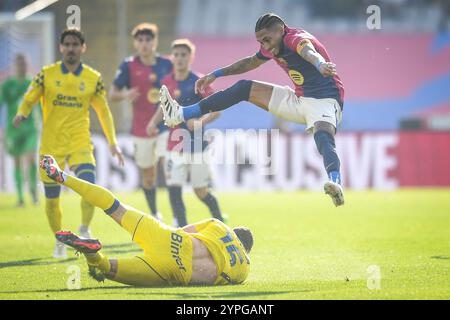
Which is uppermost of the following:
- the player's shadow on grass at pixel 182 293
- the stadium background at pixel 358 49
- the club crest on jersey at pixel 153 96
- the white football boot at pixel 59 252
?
the stadium background at pixel 358 49

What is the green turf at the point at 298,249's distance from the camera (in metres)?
7.39

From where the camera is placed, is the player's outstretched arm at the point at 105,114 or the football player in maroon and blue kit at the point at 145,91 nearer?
the player's outstretched arm at the point at 105,114

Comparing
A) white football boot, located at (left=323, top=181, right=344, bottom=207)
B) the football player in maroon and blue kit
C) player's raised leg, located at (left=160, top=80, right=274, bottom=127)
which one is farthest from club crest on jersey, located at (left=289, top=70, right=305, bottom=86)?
the football player in maroon and blue kit

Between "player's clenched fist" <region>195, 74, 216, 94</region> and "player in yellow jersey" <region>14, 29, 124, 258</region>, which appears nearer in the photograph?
"player's clenched fist" <region>195, 74, 216, 94</region>

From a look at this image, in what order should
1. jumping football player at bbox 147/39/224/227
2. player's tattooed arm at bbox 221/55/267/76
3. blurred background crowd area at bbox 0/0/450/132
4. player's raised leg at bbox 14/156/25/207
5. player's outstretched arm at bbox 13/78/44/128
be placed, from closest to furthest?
player's tattooed arm at bbox 221/55/267/76 → player's outstretched arm at bbox 13/78/44/128 → jumping football player at bbox 147/39/224/227 → player's raised leg at bbox 14/156/25/207 → blurred background crowd area at bbox 0/0/450/132

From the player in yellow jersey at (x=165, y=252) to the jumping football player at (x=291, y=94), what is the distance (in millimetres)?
1407

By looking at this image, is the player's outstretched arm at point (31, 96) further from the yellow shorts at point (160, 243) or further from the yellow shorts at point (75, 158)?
the yellow shorts at point (160, 243)

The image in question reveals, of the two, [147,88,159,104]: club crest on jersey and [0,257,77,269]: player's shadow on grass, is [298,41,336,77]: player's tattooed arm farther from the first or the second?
[147,88,159,104]: club crest on jersey

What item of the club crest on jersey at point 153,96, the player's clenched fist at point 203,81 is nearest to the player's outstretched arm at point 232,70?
the player's clenched fist at point 203,81

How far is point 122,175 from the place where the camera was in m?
19.5

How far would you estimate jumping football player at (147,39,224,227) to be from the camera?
11.7 m

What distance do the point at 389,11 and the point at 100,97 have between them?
22829 millimetres

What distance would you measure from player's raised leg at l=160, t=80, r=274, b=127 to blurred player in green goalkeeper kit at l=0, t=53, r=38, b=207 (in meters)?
8.12
